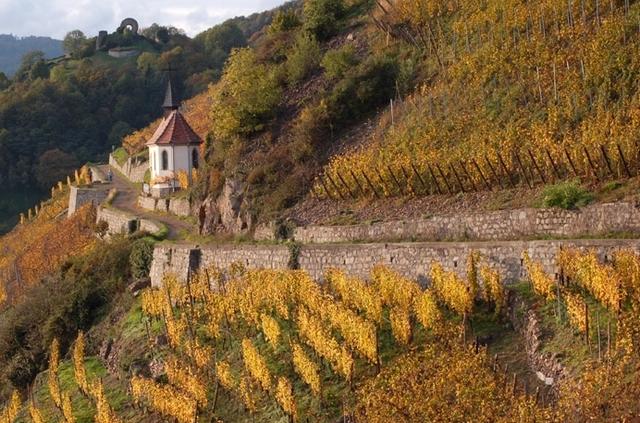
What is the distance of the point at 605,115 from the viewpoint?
27031 mm

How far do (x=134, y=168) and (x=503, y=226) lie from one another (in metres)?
48.5

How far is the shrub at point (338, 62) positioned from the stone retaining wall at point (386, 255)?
31.0 feet

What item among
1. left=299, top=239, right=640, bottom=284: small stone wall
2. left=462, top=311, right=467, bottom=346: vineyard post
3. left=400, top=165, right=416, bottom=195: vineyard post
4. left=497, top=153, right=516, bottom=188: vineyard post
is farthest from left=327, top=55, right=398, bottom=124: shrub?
left=462, top=311, right=467, bottom=346: vineyard post

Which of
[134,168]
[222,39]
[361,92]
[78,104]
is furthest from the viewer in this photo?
[222,39]

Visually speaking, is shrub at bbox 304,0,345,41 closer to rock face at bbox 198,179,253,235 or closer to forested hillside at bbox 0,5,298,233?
rock face at bbox 198,179,253,235

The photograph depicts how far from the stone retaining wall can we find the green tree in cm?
570

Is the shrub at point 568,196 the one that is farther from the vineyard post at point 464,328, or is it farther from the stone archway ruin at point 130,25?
the stone archway ruin at point 130,25

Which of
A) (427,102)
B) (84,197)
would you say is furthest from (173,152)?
(427,102)

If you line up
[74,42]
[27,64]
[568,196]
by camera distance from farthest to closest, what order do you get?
[74,42] → [27,64] → [568,196]

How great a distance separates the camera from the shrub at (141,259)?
37.2 m

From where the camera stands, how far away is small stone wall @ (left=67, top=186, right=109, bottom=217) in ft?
201

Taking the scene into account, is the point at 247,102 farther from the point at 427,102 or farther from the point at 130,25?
the point at 130,25

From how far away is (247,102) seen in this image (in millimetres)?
37781

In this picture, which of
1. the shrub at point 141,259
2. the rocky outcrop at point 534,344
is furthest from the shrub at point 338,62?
the rocky outcrop at point 534,344
